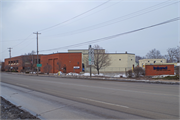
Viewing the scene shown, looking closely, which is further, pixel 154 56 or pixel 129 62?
pixel 154 56

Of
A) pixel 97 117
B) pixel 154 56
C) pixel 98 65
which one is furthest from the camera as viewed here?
pixel 154 56

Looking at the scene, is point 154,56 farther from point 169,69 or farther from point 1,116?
point 1,116

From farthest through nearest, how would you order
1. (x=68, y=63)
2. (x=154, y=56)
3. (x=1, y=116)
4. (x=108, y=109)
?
(x=154, y=56)
(x=68, y=63)
(x=108, y=109)
(x=1, y=116)

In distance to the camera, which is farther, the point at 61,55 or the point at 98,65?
the point at 61,55

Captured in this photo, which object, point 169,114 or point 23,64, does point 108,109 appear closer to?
point 169,114

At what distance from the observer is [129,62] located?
59.5 meters

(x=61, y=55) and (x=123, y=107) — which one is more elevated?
(x=61, y=55)

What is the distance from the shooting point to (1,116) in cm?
638

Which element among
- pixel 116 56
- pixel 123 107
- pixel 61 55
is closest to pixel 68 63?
pixel 61 55

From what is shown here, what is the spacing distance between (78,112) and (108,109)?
4.53ft

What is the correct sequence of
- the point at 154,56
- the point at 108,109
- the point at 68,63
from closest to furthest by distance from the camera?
the point at 108,109 < the point at 68,63 < the point at 154,56

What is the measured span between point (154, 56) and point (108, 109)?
97638 millimetres

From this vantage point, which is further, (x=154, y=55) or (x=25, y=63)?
(x=154, y=55)

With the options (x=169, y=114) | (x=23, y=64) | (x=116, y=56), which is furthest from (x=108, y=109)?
(x=23, y=64)
